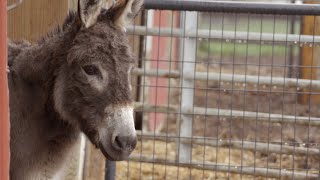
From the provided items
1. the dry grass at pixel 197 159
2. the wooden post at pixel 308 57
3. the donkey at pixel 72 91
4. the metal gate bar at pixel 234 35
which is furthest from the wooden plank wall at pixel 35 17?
the wooden post at pixel 308 57

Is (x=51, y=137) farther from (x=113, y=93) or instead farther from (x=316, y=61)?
(x=316, y=61)

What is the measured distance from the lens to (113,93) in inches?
170

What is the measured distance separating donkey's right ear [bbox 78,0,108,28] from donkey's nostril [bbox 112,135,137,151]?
83 cm

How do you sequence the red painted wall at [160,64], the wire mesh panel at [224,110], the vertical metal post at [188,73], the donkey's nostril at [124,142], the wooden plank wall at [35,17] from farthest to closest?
the red painted wall at [160,64] → the vertical metal post at [188,73] → the wire mesh panel at [224,110] → the wooden plank wall at [35,17] → the donkey's nostril at [124,142]

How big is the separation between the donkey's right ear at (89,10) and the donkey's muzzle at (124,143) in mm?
832

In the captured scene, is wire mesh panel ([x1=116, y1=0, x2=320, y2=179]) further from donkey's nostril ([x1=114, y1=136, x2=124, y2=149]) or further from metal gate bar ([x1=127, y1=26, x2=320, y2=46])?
donkey's nostril ([x1=114, y1=136, x2=124, y2=149])

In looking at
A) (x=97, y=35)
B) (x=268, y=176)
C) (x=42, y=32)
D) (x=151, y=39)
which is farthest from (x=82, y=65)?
(x=151, y=39)

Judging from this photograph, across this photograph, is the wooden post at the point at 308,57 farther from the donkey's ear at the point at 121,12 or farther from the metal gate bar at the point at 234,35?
the donkey's ear at the point at 121,12

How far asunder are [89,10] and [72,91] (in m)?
0.55

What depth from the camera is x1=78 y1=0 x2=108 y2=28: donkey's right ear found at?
4418 millimetres

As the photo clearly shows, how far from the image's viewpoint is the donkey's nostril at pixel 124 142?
417 centimetres

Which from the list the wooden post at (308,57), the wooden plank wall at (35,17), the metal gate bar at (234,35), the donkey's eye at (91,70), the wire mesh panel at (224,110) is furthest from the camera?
the wooden post at (308,57)

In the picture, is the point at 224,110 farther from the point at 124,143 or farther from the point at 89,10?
the point at 124,143

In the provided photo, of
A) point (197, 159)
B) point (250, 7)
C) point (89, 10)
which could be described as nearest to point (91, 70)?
point (89, 10)
